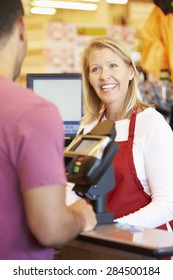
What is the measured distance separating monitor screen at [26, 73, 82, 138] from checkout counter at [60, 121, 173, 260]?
2395 millimetres

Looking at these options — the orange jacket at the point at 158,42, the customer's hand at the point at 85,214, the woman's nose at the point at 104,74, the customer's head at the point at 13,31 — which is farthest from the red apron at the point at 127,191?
the orange jacket at the point at 158,42

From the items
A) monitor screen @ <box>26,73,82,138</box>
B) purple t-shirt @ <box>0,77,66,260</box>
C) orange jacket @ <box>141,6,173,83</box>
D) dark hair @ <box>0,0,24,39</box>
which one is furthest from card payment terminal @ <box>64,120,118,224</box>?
orange jacket @ <box>141,6,173,83</box>

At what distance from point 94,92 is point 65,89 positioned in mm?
1353

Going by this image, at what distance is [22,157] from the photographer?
198 cm

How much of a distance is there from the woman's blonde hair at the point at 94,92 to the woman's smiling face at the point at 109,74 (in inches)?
0.9

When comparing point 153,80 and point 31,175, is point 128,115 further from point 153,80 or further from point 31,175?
point 153,80

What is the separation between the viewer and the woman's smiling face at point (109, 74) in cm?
348

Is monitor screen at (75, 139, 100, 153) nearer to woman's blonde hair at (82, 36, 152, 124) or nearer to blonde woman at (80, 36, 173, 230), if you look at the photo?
blonde woman at (80, 36, 173, 230)

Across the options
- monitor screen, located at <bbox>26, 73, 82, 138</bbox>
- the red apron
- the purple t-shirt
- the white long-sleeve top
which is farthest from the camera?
monitor screen, located at <bbox>26, 73, 82, 138</bbox>

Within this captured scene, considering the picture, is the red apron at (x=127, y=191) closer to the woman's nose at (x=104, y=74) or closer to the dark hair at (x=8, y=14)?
the woman's nose at (x=104, y=74)

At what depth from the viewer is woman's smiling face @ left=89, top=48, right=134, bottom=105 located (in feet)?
11.4

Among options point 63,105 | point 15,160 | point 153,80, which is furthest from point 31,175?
point 153,80

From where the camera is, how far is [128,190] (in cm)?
327

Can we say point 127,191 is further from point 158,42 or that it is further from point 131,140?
point 158,42
